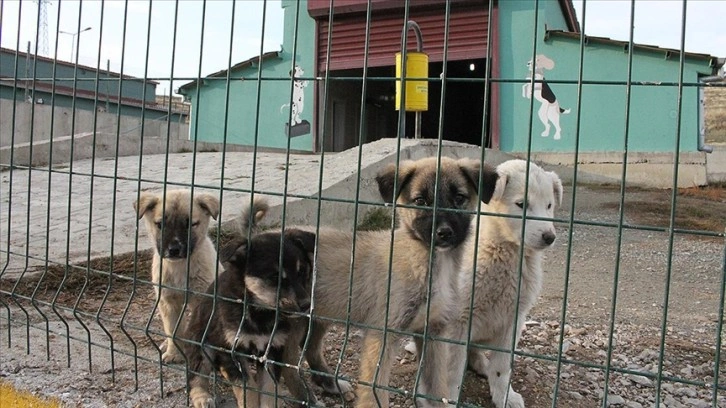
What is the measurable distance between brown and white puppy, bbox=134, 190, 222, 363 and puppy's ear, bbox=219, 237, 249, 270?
2.87 feet

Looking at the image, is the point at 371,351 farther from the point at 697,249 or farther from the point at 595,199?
the point at 595,199

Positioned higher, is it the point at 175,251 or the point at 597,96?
the point at 597,96

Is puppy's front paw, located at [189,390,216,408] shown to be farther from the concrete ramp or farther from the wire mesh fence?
the concrete ramp

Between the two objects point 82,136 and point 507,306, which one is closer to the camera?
point 507,306

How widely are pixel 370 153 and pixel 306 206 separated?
1994mm

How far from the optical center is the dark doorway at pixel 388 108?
16719 millimetres

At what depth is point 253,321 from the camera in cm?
304

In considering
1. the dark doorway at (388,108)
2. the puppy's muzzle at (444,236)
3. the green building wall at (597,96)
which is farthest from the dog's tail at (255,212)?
the dark doorway at (388,108)

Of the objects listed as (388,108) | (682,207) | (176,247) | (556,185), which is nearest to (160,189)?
(176,247)

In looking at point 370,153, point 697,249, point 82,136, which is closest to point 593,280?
point 697,249

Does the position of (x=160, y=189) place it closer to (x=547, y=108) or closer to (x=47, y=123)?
(x=547, y=108)

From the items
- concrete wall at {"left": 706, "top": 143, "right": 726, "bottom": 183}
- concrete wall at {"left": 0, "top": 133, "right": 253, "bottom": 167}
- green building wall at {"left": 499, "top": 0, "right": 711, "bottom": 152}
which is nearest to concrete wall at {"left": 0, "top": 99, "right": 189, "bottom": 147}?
concrete wall at {"left": 0, "top": 133, "right": 253, "bottom": 167}

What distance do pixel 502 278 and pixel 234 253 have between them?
1572 millimetres

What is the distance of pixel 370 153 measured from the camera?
338 inches
